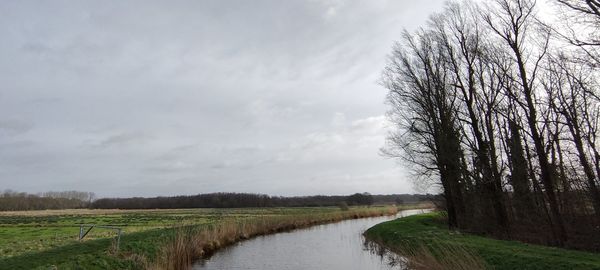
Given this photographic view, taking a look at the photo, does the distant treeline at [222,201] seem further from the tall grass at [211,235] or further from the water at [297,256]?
the water at [297,256]

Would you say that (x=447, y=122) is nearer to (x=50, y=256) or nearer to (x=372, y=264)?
(x=372, y=264)

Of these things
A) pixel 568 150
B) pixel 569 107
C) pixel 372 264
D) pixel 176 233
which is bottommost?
pixel 372 264

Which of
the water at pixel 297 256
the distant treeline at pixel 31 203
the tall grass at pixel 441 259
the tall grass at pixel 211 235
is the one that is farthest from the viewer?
the distant treeline at pixel 31 203

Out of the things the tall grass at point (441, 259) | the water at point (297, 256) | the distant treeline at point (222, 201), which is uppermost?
the distant treeline at point (222, 201)

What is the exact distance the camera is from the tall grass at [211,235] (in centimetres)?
1909

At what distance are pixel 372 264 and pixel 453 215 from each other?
920 cm

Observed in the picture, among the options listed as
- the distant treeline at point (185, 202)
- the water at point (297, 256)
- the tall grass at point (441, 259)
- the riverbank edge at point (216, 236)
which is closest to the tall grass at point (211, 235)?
the riverbank edge at point (216, 236)

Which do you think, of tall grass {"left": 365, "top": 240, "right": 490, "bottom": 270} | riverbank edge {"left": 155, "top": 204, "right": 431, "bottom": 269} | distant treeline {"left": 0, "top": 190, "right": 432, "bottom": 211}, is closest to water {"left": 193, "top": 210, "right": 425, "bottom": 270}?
riverbank edge {"left": 155, "top": 204, "right": 431, "bottom": 269}

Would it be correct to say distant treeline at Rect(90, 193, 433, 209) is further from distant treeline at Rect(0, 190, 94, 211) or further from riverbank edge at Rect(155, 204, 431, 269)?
riverbank edge at Rect(155, 204, 431, 269)

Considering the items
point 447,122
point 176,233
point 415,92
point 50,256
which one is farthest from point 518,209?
point 50,256

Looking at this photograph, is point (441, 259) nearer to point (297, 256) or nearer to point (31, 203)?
point (297, 256)

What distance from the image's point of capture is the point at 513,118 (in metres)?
21.4

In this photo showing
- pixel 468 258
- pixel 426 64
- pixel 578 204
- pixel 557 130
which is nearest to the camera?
pixel 468 258

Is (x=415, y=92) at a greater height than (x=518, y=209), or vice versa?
(x=415, y=92)
